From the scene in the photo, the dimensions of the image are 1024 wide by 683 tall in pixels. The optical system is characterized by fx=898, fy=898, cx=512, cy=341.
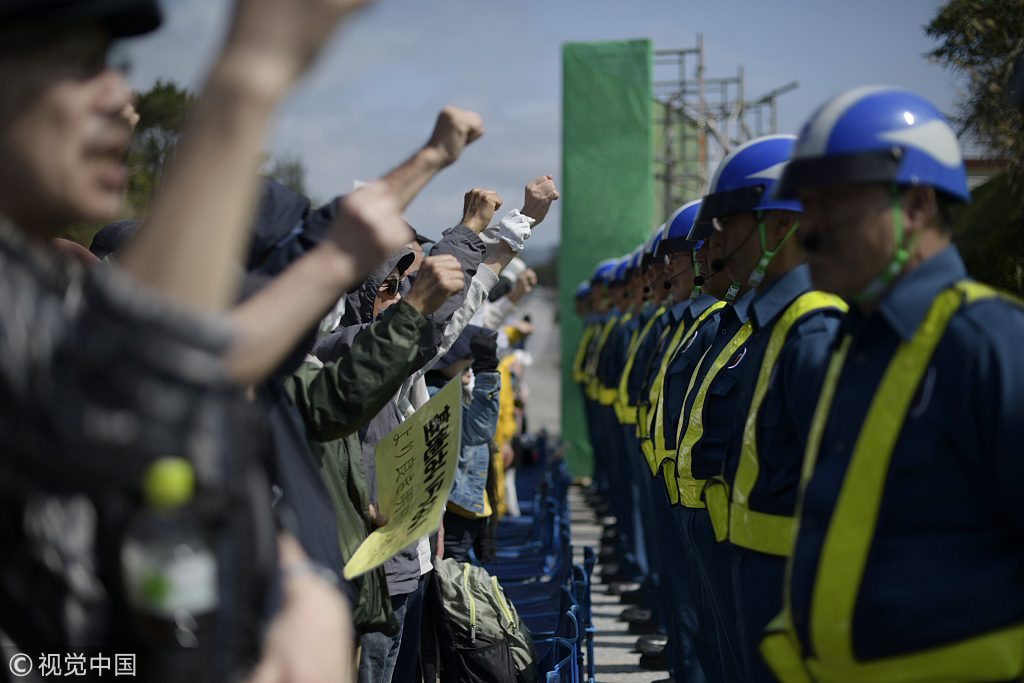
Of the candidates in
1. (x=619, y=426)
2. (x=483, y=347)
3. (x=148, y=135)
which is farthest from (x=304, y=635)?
(x=148, y=135)

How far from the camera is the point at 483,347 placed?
5043 mm

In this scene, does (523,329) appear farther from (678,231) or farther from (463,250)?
(463,250)

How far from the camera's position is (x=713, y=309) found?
510cm

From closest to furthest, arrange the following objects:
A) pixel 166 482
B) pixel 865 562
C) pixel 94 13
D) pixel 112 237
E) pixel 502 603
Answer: pixel 166 482 → pixel 94 13 → pixel 865 562 → pixel 112 237 → pixel 502 603

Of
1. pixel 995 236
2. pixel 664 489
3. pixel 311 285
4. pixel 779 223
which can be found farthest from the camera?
pixel 995 236

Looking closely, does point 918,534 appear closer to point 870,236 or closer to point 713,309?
point 870,236

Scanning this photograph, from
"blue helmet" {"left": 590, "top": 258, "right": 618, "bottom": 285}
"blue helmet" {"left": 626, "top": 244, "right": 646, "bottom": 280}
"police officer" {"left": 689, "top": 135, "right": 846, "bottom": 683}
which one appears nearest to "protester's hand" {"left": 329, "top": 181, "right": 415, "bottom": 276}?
"police officer" {"left": 689, "top": 135, "right": 846, "bottom": 683}

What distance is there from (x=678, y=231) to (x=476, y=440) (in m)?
2.14

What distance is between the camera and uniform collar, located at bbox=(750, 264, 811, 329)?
3.22 meters

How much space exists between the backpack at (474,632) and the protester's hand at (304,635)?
9.80ft

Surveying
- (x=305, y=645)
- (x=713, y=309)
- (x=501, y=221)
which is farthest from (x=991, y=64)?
(x=305, y=645)

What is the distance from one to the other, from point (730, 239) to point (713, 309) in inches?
51.1

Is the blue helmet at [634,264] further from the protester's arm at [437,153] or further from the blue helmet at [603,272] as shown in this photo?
the protester's arm at [437,153]

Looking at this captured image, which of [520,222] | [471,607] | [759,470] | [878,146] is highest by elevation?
[520,222]
